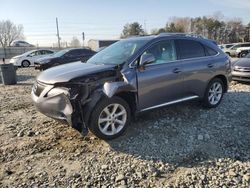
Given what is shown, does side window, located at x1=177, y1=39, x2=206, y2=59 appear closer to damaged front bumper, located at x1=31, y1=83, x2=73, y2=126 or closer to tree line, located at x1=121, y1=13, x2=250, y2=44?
damaged front bumper, located at x1=31, y1=83, x2=73, y2=126

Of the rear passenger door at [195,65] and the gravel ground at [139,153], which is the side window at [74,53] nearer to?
the gravel ground at [139,153]

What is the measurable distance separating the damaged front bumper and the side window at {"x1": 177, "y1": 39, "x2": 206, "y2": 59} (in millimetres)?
2535

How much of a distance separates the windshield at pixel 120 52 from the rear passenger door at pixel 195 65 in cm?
91

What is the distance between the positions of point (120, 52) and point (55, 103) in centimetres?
169

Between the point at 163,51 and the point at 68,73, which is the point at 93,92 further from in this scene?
the point at 163,51

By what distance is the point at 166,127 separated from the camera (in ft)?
16.3

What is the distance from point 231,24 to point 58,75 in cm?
6156

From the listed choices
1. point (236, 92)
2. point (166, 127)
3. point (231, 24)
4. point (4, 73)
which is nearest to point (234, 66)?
point (236, 92)

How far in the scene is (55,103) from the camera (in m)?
4.10

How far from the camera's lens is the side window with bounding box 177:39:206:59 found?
209 inches

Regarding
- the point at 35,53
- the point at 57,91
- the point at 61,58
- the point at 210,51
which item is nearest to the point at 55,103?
the point at 57,91

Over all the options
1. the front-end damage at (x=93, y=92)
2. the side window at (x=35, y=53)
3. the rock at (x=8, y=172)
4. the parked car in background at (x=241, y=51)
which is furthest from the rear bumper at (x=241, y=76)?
the parked car in background at (x=241, y=51)

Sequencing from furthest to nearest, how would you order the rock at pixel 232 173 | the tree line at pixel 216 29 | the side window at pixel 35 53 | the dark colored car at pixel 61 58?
the tree line at pixel 216 29 < the side window at pixel 35 53 < the dark colored car at pixel 61 58 < the rock at pixel 232 173

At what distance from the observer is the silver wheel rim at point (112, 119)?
4.29 m
